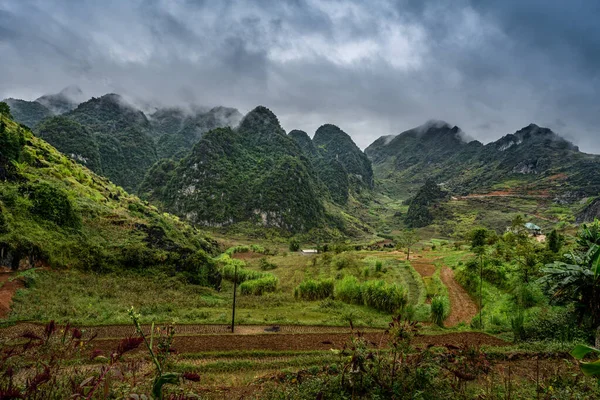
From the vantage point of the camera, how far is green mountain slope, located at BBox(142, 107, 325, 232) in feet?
354

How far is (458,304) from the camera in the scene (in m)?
21.2

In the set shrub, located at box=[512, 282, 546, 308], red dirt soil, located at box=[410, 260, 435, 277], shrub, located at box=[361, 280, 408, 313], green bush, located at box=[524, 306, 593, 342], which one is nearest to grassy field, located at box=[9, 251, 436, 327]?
shrub, located at box=[361, 280, 408, 313]

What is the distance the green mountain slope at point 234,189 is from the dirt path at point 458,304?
8704 cm

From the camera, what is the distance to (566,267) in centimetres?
1013

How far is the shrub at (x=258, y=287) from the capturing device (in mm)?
25406

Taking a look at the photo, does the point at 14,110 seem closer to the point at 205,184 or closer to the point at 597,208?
the point at 205,184

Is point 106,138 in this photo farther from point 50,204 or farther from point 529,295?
point 529,295

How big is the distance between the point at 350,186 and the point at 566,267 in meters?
184

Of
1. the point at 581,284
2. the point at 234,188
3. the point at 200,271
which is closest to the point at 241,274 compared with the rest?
the point at 200,271

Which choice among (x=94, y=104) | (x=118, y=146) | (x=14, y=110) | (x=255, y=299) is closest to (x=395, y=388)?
(x=255, y=299)

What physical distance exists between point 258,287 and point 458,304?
49.8 ft

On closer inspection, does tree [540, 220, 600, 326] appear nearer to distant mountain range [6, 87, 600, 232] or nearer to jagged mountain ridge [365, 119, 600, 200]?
→ distant mountain range [6, 87, 600, 232]

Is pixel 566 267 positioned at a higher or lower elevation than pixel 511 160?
lower

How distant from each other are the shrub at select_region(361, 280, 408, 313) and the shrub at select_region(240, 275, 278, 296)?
8.65m
